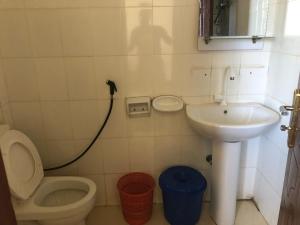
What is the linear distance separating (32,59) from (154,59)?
2.58 feet

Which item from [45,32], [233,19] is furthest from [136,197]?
[233,19]

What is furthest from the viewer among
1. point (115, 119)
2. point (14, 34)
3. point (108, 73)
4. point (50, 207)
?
point (115, 119)

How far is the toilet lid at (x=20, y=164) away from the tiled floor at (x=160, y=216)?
0.55 metres

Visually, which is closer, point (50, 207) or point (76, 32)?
point (50, 207)

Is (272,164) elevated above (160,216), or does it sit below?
above

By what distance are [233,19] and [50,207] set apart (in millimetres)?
1588

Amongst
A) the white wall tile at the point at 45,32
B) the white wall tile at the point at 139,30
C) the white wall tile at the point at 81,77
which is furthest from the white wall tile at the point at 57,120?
the white wall tile at the point at 139,30

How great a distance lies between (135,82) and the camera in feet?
5.70

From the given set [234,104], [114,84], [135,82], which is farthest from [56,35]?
[234,104]

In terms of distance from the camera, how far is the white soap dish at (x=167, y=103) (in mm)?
1736

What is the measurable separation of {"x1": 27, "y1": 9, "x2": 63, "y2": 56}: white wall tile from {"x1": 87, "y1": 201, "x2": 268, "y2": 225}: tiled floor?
1208mm

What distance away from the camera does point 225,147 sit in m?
1.64

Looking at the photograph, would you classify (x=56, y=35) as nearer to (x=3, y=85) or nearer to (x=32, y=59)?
(x=32, y=59)

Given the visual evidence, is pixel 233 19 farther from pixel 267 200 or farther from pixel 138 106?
pixel 267 200
